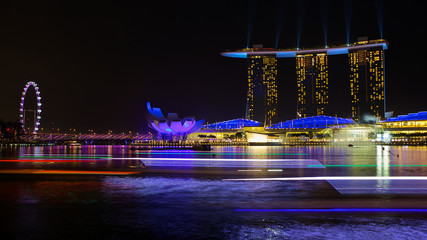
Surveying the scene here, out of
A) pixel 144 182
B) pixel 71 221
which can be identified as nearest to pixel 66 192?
pixel 144 182

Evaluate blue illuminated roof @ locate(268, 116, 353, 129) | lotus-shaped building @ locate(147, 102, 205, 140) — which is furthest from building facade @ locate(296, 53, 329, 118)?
lotus-shaped building @ locate(147, 102, 205, 140)

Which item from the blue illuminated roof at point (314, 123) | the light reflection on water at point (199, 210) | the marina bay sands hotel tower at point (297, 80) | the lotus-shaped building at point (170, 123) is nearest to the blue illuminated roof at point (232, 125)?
the blue illuminated roof at point (314, 123)

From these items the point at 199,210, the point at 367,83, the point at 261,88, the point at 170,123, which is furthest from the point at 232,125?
the point at 199,210

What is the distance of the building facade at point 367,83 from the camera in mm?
151750

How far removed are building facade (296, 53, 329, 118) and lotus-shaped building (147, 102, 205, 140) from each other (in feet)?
315

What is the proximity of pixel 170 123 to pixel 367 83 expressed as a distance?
100 meters

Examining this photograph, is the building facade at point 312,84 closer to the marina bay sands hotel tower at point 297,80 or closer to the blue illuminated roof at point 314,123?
the marina bay sands hotel tower at point 297,80

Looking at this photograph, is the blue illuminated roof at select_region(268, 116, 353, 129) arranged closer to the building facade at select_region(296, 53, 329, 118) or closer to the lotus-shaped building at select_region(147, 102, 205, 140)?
the building facade at select_region(296, 53, 329, 118)

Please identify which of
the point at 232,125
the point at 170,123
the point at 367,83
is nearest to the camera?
the point at 170,123

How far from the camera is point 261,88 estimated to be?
170375 mm

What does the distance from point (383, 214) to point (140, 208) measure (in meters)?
5.10

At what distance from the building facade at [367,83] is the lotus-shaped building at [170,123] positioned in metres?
88.9

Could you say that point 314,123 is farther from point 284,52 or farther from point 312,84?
point 284,52

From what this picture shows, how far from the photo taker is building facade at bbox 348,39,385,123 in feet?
498
